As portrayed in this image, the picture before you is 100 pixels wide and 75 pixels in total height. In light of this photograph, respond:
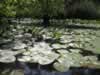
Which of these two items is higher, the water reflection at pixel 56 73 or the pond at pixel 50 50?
the pond at pixel 50 50

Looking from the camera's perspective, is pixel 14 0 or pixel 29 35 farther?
pixel 14 0

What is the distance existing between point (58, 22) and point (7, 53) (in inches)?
40.7

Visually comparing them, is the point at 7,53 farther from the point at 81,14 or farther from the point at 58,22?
the point at 81,14

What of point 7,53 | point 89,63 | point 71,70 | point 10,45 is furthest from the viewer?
point 10,45

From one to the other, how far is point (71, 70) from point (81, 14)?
1.33 metres

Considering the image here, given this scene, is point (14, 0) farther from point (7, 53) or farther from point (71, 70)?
point (71, 70)

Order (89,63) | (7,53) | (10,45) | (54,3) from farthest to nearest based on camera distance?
(54,3), (10,45), (7,53), (89,63)

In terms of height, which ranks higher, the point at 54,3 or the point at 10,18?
the point at 54,3

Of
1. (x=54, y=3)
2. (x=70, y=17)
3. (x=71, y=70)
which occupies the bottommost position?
(x=71, y=70)

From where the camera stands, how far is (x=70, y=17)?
2.76 metres

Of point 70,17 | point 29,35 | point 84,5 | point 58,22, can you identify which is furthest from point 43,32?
point 84,5

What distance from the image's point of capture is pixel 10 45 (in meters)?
2.00

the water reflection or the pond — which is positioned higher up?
the pond

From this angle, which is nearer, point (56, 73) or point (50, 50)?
point (56, 73)
